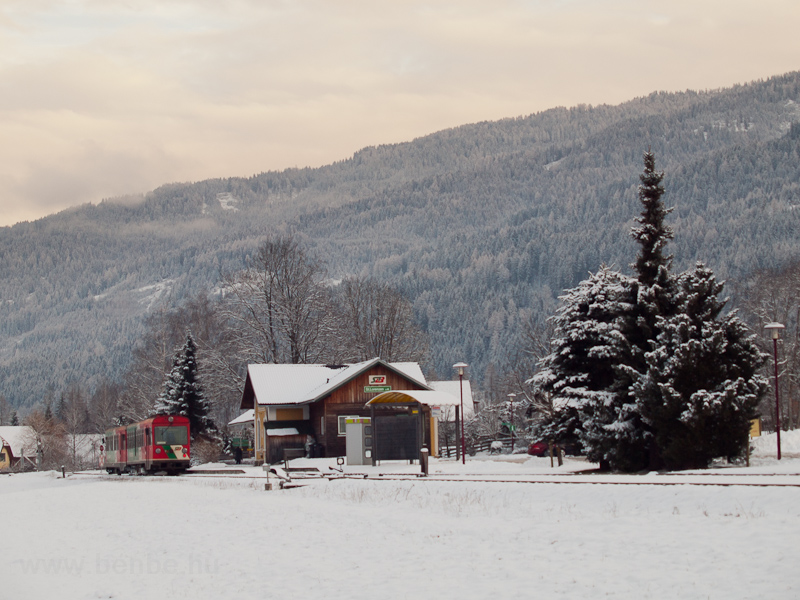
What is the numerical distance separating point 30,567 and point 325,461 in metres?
29.2

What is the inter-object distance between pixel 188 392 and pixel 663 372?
4298 cm

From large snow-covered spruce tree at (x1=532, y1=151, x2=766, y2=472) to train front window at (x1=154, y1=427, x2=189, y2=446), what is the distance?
23.1m

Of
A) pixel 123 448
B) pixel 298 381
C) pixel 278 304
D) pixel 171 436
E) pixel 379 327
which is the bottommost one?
pixel 123 448

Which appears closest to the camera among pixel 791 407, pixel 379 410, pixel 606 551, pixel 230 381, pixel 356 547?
pixel 606 551

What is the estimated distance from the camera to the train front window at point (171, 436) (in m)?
47.6

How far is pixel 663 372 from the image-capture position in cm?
2683

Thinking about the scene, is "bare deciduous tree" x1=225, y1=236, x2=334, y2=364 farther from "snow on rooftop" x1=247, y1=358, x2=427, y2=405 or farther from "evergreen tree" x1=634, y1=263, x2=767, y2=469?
"evergreen tree" x1=634, y1=263, x2=767, y2=469

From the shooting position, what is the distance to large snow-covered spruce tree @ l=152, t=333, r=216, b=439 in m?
62.8

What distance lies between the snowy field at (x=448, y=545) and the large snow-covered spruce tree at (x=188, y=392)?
37093mm

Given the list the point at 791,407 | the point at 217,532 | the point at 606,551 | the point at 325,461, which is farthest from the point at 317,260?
the point at 606,551

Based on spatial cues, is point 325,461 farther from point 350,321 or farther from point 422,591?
point 422,591

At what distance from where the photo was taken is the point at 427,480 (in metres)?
29.6

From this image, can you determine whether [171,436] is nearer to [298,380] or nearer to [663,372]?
[298,380]

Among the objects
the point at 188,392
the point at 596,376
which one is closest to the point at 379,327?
the point at 188,392
